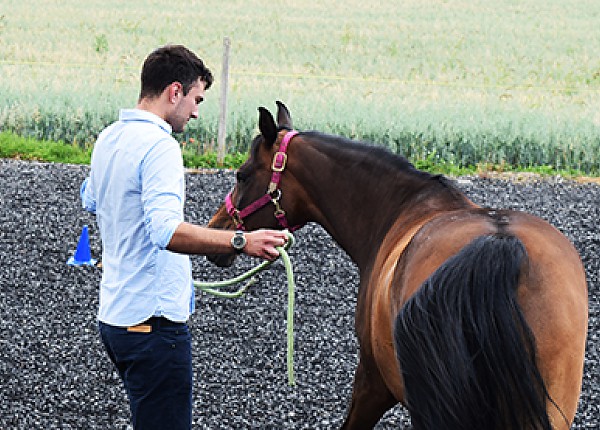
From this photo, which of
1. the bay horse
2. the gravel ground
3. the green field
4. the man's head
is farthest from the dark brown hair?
the green field

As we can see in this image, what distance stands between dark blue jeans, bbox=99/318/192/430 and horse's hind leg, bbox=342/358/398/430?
792 millimetres

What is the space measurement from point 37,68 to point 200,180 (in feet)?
22.2

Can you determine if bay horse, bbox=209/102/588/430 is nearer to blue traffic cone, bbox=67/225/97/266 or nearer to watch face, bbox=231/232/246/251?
watch face, bbox=231/232/246/251

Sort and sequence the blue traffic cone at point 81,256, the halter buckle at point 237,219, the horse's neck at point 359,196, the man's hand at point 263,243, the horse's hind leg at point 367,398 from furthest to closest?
the blue traffic cone at point 81,256 → the halter buckle at point 237,219 → the horse's neck at point 359,196 → the horse's hind leg at point 367,398 → the man's hand at point 263,243

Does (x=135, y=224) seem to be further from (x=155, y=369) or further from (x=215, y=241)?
(x=155, y=369)

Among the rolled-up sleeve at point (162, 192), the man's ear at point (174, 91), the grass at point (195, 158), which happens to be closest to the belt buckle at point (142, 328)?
the rolled-up sleeve at point (162, 192)

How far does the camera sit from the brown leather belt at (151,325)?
3139 mm

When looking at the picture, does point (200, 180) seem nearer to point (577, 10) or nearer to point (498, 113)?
point (498, 113)

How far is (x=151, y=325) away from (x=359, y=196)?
133cm

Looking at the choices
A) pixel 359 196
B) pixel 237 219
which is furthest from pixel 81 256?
pixel 359 196

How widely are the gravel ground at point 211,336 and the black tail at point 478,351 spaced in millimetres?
2391

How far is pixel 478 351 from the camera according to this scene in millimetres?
2607

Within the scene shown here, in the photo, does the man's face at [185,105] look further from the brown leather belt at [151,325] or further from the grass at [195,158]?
the grass at [195,158]

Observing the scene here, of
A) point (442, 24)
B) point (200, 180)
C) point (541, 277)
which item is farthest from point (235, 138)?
point (442, 24)
